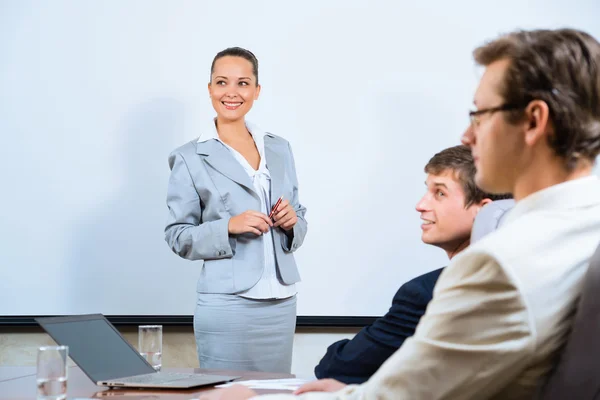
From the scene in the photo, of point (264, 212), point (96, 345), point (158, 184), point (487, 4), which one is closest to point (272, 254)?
point (264, 212)

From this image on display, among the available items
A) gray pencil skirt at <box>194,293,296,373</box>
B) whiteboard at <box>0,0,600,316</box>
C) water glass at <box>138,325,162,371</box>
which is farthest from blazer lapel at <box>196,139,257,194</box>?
water glass at <box>138,325,162,371</box>

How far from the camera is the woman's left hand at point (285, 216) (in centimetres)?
271

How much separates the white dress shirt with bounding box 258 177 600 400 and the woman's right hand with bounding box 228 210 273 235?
158 centimetres

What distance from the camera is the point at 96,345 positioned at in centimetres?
180

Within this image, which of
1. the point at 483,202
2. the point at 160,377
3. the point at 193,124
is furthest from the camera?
the point at 193,124

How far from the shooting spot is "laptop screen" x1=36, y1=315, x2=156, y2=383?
67.4 inches

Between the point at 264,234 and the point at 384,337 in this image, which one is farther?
the point at 264,234

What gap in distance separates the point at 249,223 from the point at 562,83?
1.65 metres

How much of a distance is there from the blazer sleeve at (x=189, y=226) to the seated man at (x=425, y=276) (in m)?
0.82

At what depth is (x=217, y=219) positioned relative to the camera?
2.75m

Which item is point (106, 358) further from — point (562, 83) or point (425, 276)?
point (562, 83)

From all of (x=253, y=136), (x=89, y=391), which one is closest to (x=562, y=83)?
(x=89, y=391)

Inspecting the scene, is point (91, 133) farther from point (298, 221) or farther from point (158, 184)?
point (298, 221)

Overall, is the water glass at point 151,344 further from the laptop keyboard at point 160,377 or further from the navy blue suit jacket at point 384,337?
the navy blue suit jacket at point 384,337
